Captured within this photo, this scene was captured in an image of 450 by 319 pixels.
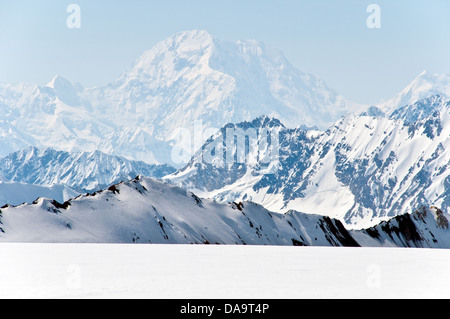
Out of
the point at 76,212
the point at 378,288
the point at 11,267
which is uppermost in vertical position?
the point at 378,288

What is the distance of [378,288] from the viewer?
68.2 metres

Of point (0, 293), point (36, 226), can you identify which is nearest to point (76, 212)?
point (36, 226)

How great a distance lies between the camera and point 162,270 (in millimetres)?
85000
